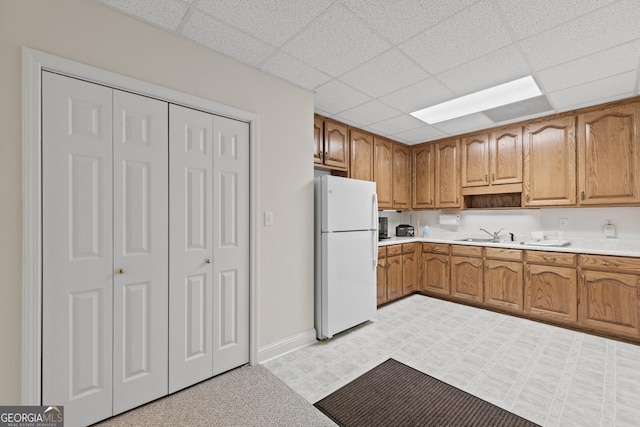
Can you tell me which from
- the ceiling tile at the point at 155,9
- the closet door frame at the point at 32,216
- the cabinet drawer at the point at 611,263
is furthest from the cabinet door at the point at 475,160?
the closet door frame at the point at 32,216

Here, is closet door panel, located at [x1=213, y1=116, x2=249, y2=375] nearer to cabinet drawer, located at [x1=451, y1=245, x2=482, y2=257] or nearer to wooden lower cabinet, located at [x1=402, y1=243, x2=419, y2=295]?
wooden lower cabinet, located at [x1=402, y1=243, x2=419, y2=295]

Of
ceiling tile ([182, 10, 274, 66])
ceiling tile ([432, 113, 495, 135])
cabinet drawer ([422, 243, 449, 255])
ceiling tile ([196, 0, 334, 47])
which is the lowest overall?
cabinet drawer ([422, 243, 449, 255])

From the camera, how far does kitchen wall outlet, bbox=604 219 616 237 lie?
10.6 feet

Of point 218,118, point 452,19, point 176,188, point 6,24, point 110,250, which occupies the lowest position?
point 110,250

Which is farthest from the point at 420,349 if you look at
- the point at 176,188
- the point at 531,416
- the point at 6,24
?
the point at 6,24

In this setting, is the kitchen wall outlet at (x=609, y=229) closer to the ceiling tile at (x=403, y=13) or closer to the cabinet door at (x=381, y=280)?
the cabinet door at (x=381, y=280)

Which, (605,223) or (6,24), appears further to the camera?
(605,223)

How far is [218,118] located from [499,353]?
123 inches

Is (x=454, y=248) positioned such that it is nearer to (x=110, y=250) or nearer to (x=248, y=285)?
(x=248, y=285)

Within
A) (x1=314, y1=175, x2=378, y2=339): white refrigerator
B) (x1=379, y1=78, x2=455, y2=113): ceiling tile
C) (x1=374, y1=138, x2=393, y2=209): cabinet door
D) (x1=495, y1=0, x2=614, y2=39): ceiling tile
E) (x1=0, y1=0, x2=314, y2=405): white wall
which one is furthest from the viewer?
(x1=374, y1=138, x2=393, y2=209): cabinet door

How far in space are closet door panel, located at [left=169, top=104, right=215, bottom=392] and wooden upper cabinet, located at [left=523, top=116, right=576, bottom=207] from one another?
3.78 meters

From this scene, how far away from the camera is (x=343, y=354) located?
98.7 inches

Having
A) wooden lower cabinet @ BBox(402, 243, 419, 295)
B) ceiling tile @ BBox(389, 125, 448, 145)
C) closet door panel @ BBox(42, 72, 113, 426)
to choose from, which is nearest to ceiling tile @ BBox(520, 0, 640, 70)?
ceiling tile @ BBox(389, 125, 448, 145)

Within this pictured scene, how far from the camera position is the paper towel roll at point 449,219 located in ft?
14.8
